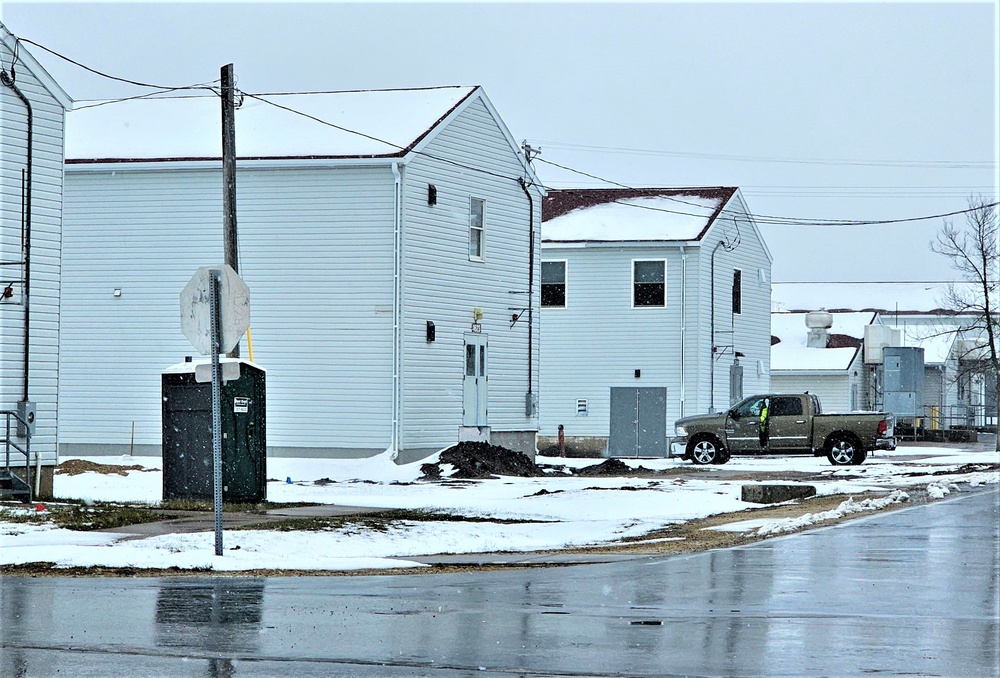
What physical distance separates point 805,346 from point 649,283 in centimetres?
2189

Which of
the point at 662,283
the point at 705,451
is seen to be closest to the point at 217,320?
the point at 705,451

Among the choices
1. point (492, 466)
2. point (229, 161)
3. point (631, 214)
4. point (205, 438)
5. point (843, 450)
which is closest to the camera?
point (205, 438)

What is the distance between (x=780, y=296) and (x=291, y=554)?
6746cm

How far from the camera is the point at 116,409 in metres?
33.0

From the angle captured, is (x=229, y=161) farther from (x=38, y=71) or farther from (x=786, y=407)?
(x=786, y=407)

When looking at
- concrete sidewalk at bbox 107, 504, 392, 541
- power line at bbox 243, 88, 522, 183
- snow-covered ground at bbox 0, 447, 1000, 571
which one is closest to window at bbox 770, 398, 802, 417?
snow-covered ground at bbox 0, 447, 1000, 571

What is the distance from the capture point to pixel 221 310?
48.4 ft

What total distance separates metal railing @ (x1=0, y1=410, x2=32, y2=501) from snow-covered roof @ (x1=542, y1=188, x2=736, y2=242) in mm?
25750

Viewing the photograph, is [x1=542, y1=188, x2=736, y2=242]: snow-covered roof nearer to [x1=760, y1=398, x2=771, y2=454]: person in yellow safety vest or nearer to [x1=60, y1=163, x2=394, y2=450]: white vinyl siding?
[x1=760, y1=398, x2=771, y2=454]: person in yellow safety vest

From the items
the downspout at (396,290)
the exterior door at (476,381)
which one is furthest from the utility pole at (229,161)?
the exterior door at (476,381)

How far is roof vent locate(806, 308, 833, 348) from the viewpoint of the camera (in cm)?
6469

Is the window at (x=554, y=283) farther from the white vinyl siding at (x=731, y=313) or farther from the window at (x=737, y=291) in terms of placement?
the window at (x=737, y=291)

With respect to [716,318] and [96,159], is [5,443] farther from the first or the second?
[716,318]

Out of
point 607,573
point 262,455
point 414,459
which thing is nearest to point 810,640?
point 607,573
